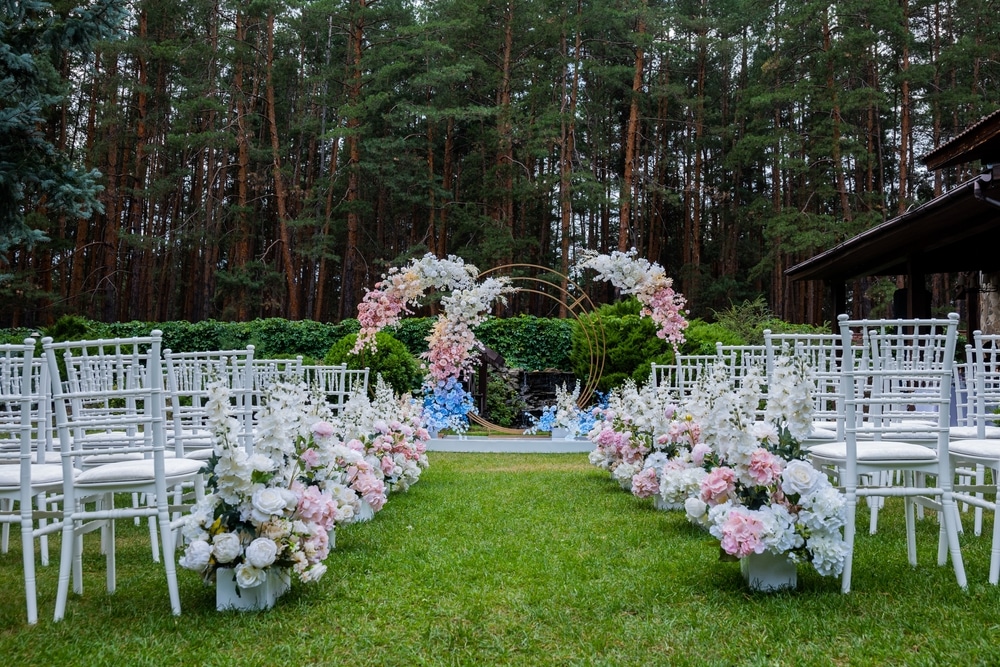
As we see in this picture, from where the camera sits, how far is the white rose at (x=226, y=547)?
2635 mm

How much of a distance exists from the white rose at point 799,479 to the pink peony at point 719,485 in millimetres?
184

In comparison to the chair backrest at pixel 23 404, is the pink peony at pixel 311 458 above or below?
below

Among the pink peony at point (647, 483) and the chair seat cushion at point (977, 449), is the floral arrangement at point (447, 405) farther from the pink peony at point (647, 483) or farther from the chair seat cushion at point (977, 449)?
the chair seat cushion at point (977, 449)

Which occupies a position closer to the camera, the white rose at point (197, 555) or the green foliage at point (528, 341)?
the white rose at point (197, 555)

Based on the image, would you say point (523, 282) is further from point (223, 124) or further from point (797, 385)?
point (797, 385)

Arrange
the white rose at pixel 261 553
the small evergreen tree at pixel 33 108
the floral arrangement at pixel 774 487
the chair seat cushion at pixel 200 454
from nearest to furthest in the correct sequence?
the white rose at pixel 261 553, the floral arrangement at pixel 774 487, the chair seat cushion at pixel 200 454, the small evergreen tree at pixel 33 108

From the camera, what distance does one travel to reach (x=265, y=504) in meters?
2.65

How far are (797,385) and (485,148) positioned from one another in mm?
18396

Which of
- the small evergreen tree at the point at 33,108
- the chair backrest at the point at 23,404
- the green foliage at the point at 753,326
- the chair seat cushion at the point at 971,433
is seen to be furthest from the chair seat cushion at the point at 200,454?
the green foliage at the point at 753,326

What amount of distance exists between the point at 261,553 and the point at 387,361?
22.6 ft

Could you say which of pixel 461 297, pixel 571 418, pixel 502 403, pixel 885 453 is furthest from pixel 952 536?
pixel 502 403

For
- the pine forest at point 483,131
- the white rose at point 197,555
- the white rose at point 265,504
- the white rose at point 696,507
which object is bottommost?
the white rose at point 197,555

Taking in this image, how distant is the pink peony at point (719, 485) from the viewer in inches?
113

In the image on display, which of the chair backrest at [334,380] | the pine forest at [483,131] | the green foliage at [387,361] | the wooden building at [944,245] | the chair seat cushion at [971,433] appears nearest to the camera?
the chair seat cushion at [971,433]
